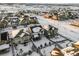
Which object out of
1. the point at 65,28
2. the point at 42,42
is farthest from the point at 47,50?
the point at 65,28

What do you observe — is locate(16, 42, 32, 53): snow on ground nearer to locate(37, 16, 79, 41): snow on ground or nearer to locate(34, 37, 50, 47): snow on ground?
locate(34, 37, 50, 47): snow on ground

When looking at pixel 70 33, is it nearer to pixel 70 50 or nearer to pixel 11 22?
pixel 70 50

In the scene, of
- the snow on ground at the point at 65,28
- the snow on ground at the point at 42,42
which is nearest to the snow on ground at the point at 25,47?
the snow on ground at the point at 42,42

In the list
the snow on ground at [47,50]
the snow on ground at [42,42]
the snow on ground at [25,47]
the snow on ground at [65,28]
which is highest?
the snow on ground at [65,28]

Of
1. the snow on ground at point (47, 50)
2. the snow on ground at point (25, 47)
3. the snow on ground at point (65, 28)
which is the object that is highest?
the snow on ground at point (65, 28)

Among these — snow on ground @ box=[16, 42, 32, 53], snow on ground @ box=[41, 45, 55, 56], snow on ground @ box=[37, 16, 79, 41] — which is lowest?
snow on ground @ box=[41, 45, 55, 56]

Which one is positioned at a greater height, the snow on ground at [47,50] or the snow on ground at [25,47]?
the snow on ground at [25,47]

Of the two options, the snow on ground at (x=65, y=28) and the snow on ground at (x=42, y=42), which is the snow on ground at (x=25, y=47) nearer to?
the snow on ground at (x=42, y=42)

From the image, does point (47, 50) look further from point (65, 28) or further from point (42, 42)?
point (65, 28)

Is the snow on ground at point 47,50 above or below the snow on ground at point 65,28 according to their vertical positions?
below

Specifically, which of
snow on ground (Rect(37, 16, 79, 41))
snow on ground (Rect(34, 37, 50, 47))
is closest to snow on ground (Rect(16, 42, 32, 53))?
snow on ground (Rect(34, 37, 50, 47))

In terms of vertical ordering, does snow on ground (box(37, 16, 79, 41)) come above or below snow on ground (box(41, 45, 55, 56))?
above

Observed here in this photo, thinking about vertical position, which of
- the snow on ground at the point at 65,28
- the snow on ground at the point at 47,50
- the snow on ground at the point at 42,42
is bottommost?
the snow on ground at the point at 47,50
